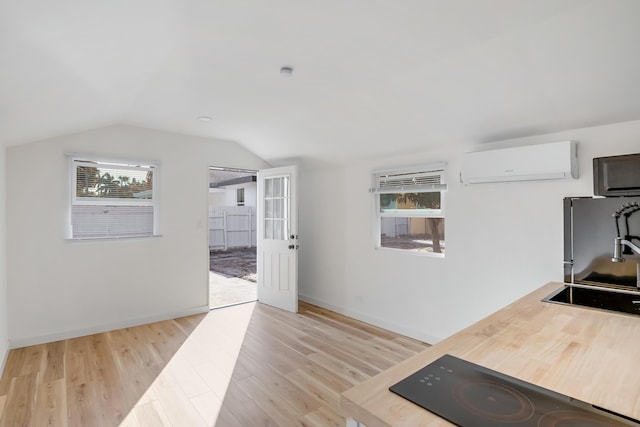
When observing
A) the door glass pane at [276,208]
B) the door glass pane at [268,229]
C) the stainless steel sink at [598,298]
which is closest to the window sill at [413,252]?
the stainless steel sink at [598,298]

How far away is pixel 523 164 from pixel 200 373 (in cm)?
311

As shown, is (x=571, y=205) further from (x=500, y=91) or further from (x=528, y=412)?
(x=528, y=412)

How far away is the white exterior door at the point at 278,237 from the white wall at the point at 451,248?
0.42m

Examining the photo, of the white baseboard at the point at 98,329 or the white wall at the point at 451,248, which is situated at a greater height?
the white wall at the point at 451,248

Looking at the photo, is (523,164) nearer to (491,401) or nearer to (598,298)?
(598,298)

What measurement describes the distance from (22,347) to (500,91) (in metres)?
4.76

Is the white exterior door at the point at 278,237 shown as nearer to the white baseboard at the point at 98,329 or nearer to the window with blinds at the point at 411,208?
the white baseboard at the point at 98,329

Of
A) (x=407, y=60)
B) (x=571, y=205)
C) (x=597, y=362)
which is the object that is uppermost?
(x=407, y=60)

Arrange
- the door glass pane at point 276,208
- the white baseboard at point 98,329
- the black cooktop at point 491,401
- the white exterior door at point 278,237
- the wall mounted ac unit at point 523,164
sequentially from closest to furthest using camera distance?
the black cooktop at point 491,401, the wall mounted ac unit at point 523,164, the white baseboard at point 98,329, the white exterior door at point 278,237, the door glass pane at point 276,208

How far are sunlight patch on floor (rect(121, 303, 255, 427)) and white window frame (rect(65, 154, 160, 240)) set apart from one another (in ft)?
4.86

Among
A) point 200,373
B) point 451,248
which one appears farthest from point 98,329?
point 451,248

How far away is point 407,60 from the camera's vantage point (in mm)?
2139

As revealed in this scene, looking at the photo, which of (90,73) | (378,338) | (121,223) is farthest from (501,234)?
(121,223)

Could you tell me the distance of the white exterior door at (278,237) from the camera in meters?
4.49
